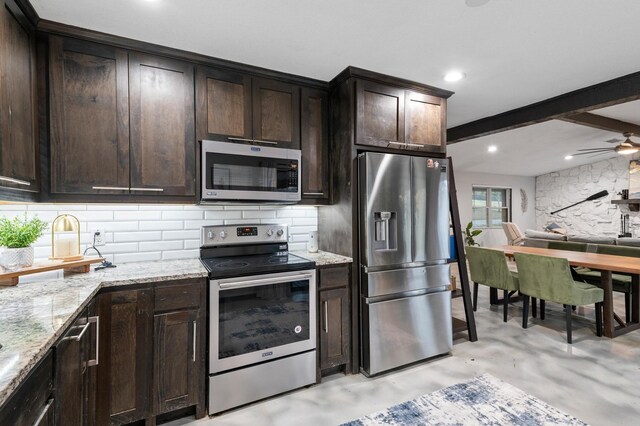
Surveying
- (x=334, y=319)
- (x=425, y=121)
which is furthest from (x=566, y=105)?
(x=334, y=319)

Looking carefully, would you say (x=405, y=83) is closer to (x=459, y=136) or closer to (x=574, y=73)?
(x=574, y=73)

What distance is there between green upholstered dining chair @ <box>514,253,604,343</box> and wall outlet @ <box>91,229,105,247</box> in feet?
12.8

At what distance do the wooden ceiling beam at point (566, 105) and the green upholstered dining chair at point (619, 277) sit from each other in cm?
204

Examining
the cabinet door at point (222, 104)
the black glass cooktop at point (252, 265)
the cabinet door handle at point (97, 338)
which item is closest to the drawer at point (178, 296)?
the black glass cooktop at point (252, 265)

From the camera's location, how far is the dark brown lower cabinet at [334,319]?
95.1 inches

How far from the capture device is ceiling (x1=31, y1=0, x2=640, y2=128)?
1.77 m

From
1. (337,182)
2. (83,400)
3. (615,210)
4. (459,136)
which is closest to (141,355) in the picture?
(83,400)

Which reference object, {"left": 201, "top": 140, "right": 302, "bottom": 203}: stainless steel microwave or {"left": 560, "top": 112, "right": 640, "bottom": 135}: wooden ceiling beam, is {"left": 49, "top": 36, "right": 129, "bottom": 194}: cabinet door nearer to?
{"left": 201, "top": 140, "right": 302, "bottom": 203}: stainless steel microwave

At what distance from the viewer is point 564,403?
6.95 ft

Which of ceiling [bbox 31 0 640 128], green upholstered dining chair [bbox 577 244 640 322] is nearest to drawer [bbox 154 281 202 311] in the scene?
ceiling [bbox 31 0 640 128]

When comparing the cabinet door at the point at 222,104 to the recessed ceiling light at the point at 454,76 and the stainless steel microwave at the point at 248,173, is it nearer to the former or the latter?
the stainless steel microwave at the point at 248,173

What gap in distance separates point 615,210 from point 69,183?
10.6 m

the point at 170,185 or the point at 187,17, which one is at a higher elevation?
the point at 187,17

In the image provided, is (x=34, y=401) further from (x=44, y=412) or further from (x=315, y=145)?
(x=315, y=145)
